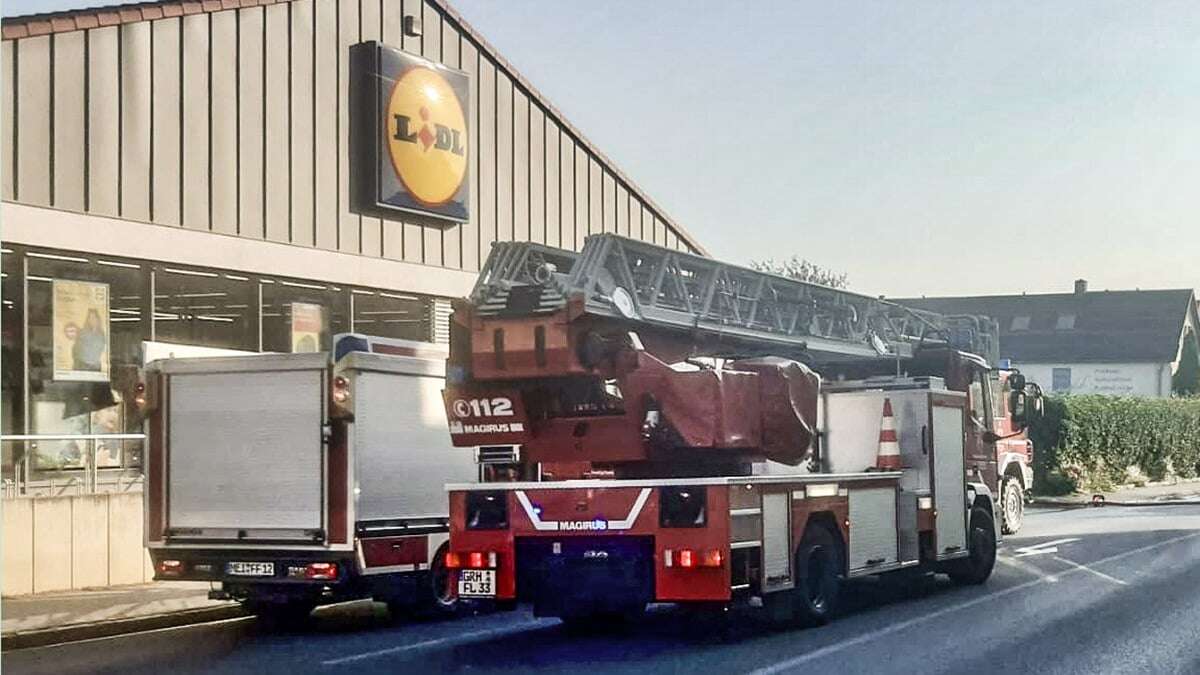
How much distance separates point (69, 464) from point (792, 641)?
9355 mm

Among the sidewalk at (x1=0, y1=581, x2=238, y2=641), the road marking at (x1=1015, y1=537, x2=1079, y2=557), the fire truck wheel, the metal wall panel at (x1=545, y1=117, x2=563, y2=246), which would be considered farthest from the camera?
the metal wall panel at (x1=545, y1=117, x2=563, y2=246)

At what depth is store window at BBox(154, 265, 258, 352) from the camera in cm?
2014

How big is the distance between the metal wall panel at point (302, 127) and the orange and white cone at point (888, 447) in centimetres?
944

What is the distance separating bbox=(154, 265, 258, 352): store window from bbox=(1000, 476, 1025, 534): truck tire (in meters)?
13.2

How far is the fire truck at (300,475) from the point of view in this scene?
1412cm

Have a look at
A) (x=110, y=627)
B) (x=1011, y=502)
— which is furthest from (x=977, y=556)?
(x=1011, y=502)

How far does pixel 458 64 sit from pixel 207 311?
678 centimetres

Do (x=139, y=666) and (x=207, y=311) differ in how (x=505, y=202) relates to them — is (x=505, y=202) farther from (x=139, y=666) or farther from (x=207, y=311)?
(x=139, y=666)

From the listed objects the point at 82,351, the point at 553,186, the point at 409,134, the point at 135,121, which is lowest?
the point at 82,351

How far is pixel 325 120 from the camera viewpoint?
2269 cm

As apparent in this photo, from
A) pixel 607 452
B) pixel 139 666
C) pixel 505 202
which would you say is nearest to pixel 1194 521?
pixel 505 202

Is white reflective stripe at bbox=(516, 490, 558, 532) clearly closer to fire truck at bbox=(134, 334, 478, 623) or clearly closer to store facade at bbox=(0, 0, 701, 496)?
fire truck at bbox=(134, 334, 478, 623)

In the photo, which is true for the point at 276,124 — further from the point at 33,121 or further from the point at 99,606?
the point at 99,606

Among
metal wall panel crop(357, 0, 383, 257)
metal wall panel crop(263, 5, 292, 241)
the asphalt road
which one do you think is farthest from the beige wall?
metal wall panel crop(357, 0, 383, 257)
